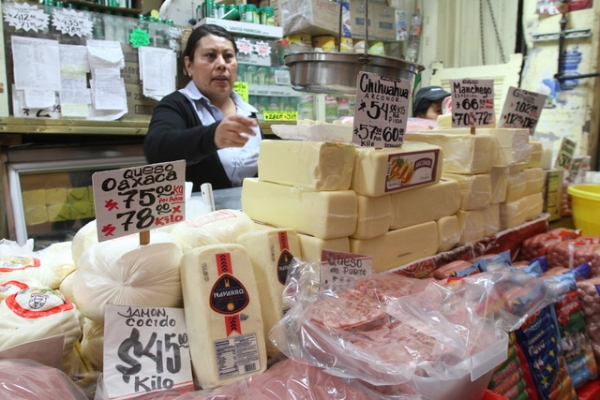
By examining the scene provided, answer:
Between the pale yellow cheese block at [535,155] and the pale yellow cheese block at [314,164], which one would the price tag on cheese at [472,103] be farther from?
the pale yellow cheese block at [314,164]

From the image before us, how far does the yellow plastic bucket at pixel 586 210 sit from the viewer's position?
2.23 metres

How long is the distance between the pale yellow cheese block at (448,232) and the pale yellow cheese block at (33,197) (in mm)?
2690

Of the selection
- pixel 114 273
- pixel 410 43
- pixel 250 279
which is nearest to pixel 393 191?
pixel 250 279

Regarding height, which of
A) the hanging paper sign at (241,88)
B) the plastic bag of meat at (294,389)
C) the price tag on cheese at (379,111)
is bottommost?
the plastic bag of meat at (294,389)

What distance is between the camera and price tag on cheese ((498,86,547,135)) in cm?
219

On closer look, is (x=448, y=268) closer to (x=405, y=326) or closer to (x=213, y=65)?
(x=405, y=326)

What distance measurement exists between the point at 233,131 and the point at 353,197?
620 millimetres

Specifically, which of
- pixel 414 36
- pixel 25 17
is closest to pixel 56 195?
pixel 25 17

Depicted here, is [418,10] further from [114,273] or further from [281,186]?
[114,273]

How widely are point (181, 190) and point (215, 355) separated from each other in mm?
448

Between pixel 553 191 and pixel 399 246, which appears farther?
pixel 553 191

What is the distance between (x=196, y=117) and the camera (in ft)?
8.48

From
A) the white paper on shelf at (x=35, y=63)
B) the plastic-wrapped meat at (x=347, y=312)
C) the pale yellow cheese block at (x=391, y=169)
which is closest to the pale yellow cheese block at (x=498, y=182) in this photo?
the pale yellow cheese block at (x=391, y=169)

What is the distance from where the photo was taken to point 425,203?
162 centimetres
